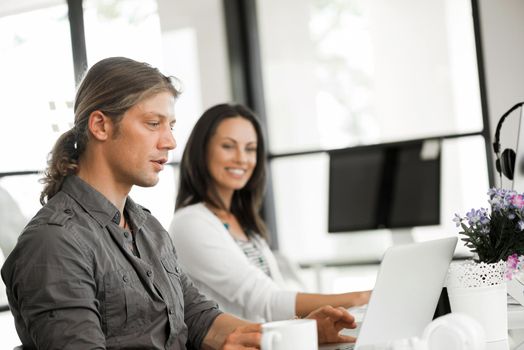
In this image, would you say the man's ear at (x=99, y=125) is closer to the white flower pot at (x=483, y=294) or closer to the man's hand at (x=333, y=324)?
the man's hand at (x=333, y=324)

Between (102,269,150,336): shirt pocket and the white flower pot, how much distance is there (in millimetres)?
660

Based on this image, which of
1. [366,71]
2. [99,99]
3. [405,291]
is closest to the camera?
[405,291]

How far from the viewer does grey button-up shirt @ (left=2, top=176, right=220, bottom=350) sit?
151 centimetres

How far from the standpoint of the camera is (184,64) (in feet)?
15.8

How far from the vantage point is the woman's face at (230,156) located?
9.96 ft

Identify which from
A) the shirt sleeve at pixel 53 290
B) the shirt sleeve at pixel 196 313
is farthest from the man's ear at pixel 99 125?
the shirt sleeve at pixel 196 313

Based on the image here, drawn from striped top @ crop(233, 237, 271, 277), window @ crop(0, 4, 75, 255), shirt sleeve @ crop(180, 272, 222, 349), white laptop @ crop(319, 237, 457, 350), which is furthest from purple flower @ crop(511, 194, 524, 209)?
window @ crop(0, 4, 75, 255)

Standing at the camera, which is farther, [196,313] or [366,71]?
[366,71]

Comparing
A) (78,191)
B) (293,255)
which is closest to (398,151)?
(293,255)

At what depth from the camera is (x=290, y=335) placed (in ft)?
4.09

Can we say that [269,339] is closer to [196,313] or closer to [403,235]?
[196,313]

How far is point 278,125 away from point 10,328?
93.2 inches

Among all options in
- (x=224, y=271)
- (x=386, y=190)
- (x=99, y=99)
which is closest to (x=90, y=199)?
(x=99, y=99)

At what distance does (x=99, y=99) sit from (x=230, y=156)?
4.20 feet
